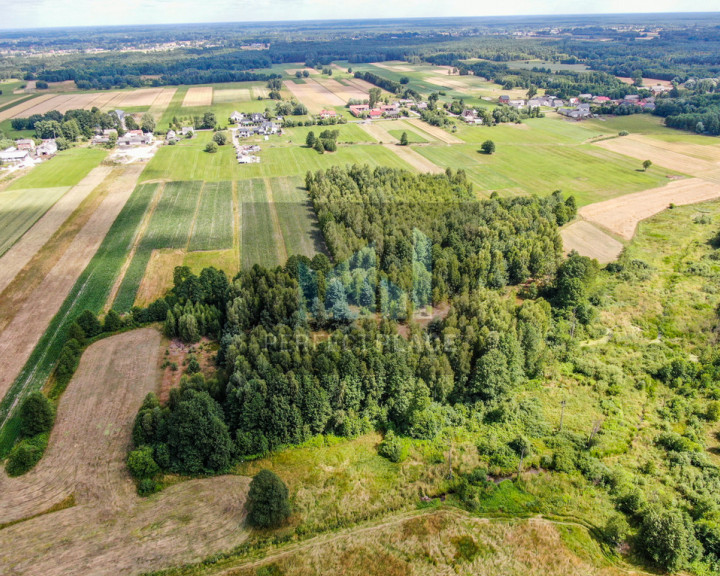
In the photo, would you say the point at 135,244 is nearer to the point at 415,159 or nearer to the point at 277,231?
the point at 277,231

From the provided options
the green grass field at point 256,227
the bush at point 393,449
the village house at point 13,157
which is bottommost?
the bush at point 393,449

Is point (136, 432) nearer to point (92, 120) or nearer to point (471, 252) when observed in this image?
point (471, 252)

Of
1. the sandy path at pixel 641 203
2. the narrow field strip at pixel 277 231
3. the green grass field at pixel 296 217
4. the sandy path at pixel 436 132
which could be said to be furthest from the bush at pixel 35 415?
the sandy path at pixel 436 132

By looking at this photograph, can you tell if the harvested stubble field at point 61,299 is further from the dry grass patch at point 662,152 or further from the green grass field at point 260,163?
the dry grass patch at point 662,152

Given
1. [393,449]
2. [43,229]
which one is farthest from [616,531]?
[43,229]

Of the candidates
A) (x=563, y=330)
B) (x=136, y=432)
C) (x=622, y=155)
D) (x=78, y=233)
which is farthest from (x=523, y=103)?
(x=136, y=432)

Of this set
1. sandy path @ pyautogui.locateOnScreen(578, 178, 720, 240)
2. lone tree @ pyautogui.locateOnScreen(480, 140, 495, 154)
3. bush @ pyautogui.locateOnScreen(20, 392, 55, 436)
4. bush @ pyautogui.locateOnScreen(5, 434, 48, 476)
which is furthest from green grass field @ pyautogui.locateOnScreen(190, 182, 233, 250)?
lone tree @ pyautogui.locateOnScreen(480, 140, 495, 154)
